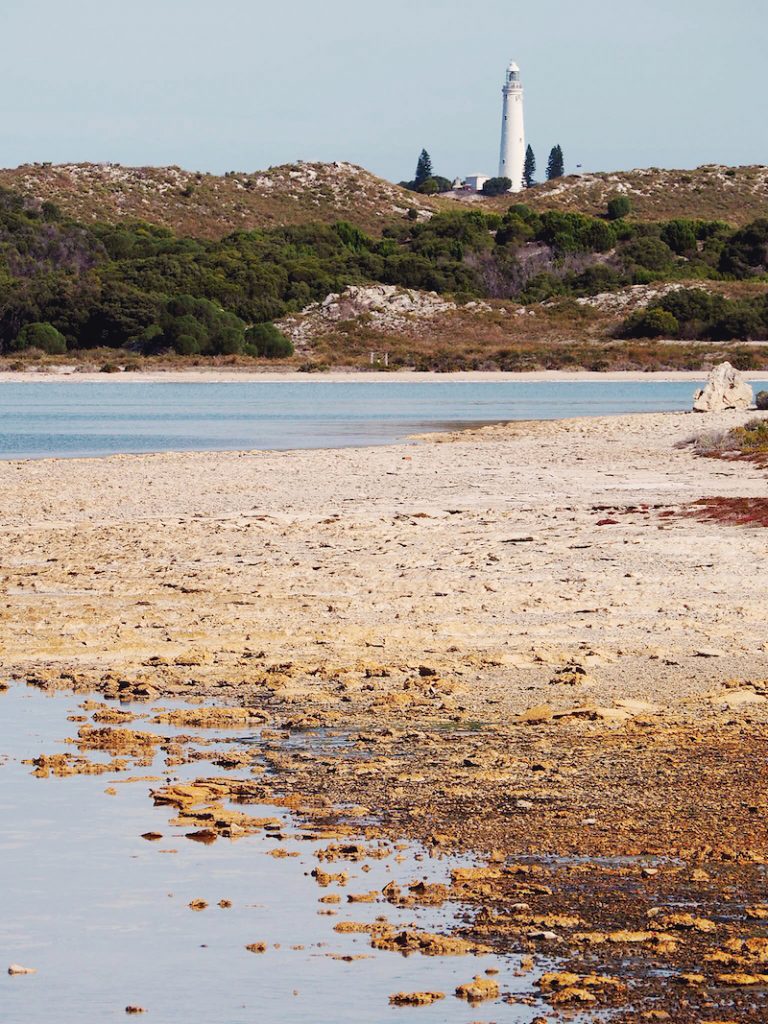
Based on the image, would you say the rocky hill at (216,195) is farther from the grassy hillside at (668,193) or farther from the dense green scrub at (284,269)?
the grassy hillside at (668,193)

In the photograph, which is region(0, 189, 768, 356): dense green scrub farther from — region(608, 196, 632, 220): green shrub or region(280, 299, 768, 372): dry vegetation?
region(280, 299, 768, 372): dry vegetation

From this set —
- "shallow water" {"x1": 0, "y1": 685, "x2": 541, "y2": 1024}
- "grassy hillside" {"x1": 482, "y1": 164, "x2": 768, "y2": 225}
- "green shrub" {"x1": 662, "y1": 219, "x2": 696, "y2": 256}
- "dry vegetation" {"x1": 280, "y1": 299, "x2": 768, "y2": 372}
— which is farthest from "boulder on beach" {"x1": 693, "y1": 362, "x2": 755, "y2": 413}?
"grassy hillside" {"x1": 482, "y1": 164, "x2": 768, "y2": 225}

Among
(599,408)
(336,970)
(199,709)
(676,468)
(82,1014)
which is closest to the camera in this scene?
(82,1014)

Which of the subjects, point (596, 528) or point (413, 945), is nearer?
point (413, 945)

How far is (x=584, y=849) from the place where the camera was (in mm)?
6852

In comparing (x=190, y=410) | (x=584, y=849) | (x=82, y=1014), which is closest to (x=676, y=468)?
(x=584, y=849)

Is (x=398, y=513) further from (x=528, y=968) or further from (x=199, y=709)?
(x=528, y=968)

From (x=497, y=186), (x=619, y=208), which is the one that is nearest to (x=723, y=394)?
(x=619, y=208)

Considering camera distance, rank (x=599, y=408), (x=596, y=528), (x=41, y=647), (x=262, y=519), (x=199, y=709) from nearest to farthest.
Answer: (x=199, y=709) → (x=41, y=647) → (x=596, y=528) → (x=262, y=519) → (x=599, y=408)

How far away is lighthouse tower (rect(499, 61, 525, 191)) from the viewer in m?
160

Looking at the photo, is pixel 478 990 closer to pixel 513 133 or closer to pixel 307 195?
pixel 307 195

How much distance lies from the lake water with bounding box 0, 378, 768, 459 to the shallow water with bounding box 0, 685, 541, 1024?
23.4 m

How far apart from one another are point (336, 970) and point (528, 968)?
622 mm

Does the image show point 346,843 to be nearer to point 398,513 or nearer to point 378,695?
point 378,695
